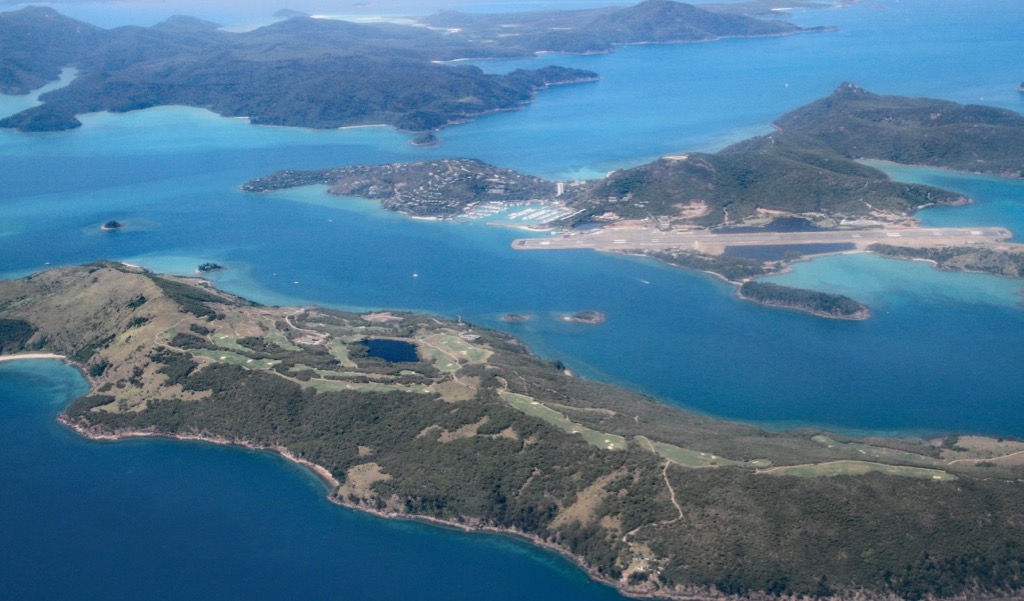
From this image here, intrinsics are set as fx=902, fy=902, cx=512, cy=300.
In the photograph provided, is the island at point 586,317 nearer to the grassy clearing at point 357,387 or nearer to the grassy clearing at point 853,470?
the grassy clearing at point 357,387

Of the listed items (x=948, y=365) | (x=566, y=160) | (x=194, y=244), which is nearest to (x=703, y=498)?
(x=948, y=365)

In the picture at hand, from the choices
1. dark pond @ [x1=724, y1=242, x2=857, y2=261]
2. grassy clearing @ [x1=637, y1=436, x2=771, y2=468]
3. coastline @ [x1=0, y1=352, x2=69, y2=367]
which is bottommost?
coastline @ [x1=0, y1=352, x2=69, y2=367]

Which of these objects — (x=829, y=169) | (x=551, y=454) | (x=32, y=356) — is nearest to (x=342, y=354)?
(x=551, y=454)

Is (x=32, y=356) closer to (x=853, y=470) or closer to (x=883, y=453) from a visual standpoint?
(x=853, y=470)

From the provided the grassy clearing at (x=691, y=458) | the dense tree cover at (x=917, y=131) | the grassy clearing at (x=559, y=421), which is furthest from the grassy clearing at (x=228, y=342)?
the dense tree cover at (x=917, y=131)

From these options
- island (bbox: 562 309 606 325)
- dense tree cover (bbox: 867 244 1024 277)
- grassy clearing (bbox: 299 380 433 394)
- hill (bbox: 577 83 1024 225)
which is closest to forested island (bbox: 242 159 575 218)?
hill (bbox: 577 83 1024 225)

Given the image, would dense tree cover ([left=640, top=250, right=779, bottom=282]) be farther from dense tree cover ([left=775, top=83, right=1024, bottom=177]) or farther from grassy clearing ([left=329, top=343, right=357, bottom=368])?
dense tree cover ([left=775, top=83, right=1024, bottom=177])
